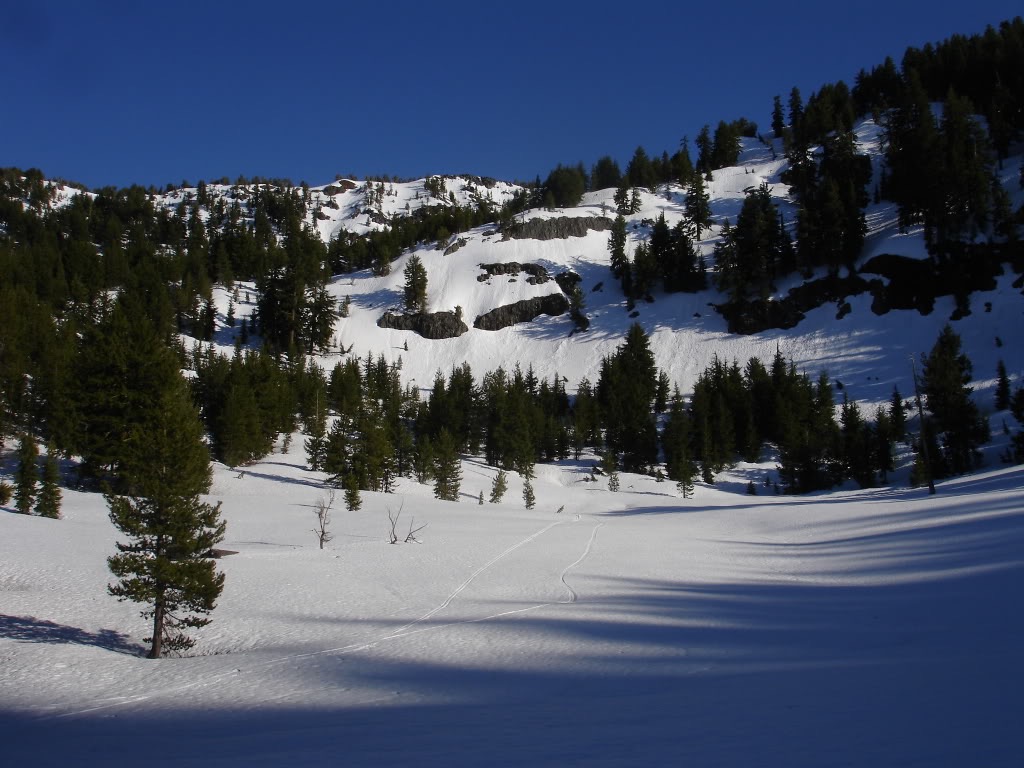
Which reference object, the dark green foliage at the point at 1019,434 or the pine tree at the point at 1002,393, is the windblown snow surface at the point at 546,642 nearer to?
the dark green foliage at the point at 1019,434

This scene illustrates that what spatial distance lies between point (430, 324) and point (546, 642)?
3519 inches

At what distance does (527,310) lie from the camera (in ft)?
333

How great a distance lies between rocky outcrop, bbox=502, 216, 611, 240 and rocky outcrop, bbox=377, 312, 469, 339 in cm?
2428

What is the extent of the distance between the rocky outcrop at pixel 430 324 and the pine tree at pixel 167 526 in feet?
279

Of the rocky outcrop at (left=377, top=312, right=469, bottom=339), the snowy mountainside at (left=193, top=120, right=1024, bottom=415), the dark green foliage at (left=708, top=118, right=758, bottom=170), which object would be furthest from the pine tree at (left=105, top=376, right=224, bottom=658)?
the dark green foliage at (left=708, top=118, right=758, bottom=170)

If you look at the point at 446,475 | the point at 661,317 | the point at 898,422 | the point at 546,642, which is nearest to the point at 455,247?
the point at 661,317

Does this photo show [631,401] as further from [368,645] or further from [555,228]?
[555,228]

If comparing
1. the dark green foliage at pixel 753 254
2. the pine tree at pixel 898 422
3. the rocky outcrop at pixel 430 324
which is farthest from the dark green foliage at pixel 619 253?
the pine tree at pixel 898 422

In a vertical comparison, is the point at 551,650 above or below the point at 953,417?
below

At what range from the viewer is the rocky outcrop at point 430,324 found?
9881 centimetres

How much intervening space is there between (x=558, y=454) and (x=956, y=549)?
51.5m

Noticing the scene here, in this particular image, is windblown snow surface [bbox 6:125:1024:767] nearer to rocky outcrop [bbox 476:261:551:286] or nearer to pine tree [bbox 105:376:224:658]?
pine tree [bbox 105:376:224:658]

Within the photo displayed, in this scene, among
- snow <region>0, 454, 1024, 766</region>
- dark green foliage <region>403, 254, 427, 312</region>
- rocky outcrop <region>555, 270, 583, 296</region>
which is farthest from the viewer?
rocky outcrop <region>555, 270, 583, 296</region>

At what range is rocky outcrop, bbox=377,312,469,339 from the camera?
324 ft
